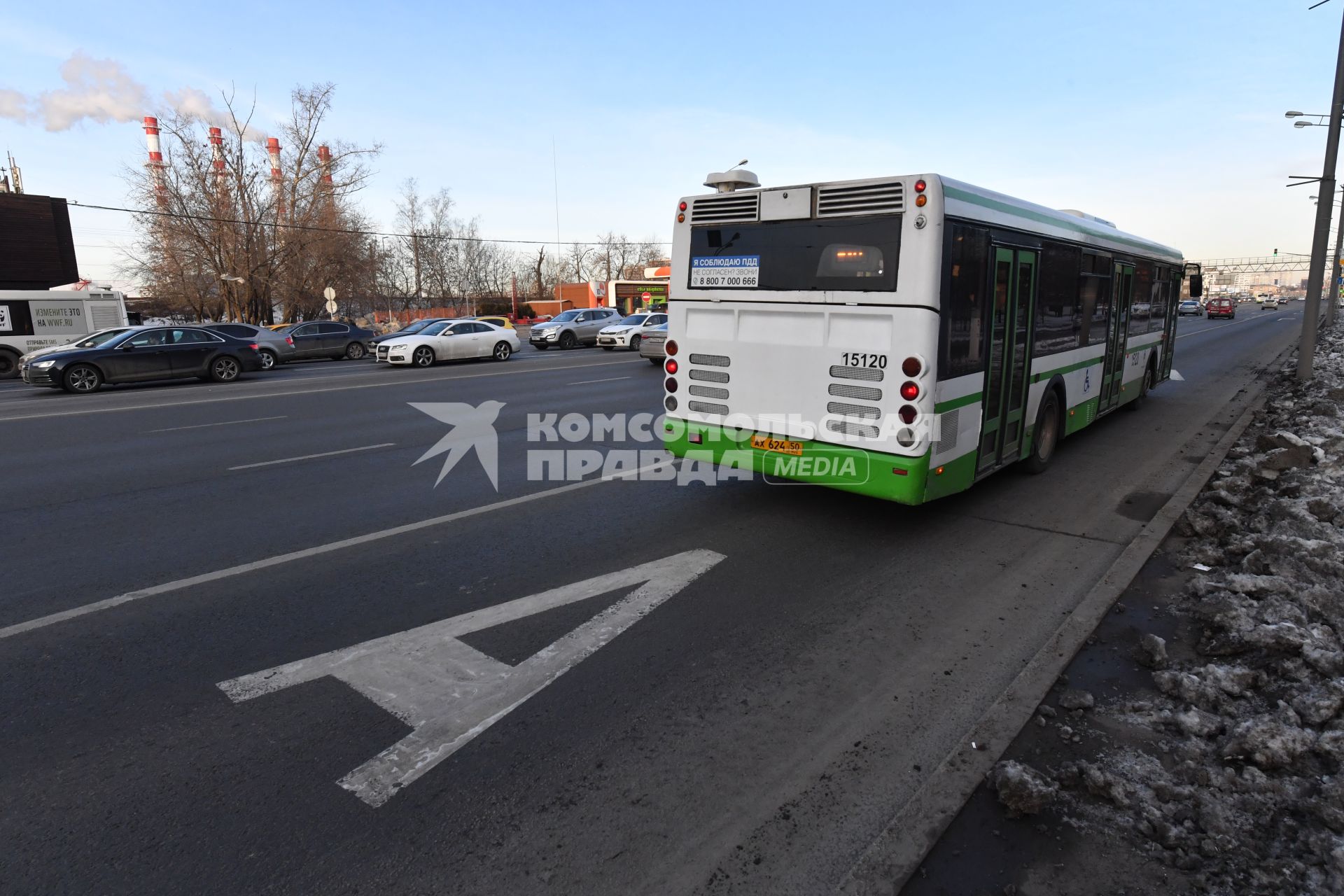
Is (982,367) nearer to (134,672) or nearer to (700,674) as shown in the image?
(700,674)

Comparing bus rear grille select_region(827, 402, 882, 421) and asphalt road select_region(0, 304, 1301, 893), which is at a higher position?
bus rear grille select_region(827, 402, 882, 421)

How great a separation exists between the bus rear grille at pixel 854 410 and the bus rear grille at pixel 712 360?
1.17m

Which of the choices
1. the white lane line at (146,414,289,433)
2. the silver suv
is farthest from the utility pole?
the silver suv

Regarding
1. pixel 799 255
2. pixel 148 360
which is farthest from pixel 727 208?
pixel 148 360

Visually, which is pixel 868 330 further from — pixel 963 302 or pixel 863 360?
pixel 963 302

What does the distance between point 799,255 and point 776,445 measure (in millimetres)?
1640

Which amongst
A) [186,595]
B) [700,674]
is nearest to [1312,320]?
[700,674]

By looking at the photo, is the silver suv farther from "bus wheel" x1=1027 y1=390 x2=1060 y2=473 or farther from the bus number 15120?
the bus number 15120

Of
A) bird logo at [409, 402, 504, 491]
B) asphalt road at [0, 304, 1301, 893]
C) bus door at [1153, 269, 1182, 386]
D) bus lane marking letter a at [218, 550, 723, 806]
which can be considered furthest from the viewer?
bus door at [1153, 269, 1182, 386]

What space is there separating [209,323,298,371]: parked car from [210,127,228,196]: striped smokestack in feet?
63.0

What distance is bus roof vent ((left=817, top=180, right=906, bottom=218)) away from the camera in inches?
229

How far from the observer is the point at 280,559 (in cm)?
589

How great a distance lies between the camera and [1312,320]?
14883mm

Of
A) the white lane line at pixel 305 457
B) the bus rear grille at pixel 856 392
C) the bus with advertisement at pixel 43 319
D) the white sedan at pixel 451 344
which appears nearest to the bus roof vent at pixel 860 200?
the bus rear grille at pixel 856 392
